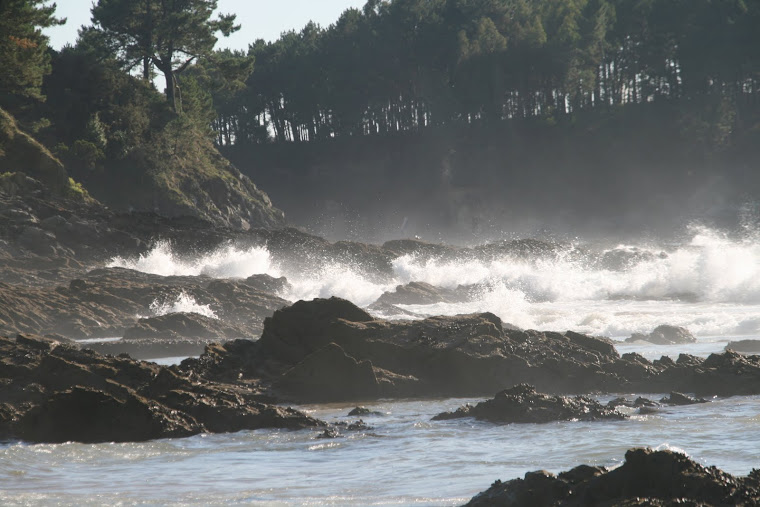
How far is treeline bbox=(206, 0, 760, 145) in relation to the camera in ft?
213

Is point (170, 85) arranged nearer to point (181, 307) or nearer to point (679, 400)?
point (181, 307)

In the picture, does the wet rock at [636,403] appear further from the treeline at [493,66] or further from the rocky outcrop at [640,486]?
the treeline at [493,66]

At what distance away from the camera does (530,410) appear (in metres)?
8.83

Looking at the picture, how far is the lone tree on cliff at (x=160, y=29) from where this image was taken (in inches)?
1885

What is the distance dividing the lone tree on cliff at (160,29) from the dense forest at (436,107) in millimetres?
110

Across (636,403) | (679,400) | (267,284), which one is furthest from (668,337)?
(267,284)

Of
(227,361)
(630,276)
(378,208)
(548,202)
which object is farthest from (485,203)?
(227,361)

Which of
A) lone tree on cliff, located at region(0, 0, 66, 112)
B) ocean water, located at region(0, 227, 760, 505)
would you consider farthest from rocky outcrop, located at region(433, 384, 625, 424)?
lone tree on cliff, located at region(0, 0, 66, 112)

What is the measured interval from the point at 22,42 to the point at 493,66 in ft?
143

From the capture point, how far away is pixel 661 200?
66.6m

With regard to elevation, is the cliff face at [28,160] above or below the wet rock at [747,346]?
above

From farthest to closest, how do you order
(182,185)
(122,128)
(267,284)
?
(182,185) < (122,128) < (267,284)

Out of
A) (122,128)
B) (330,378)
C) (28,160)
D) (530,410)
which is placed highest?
(122,128)

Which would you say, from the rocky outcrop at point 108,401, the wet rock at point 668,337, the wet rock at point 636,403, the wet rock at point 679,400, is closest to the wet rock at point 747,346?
the wet rock at point 668,337
